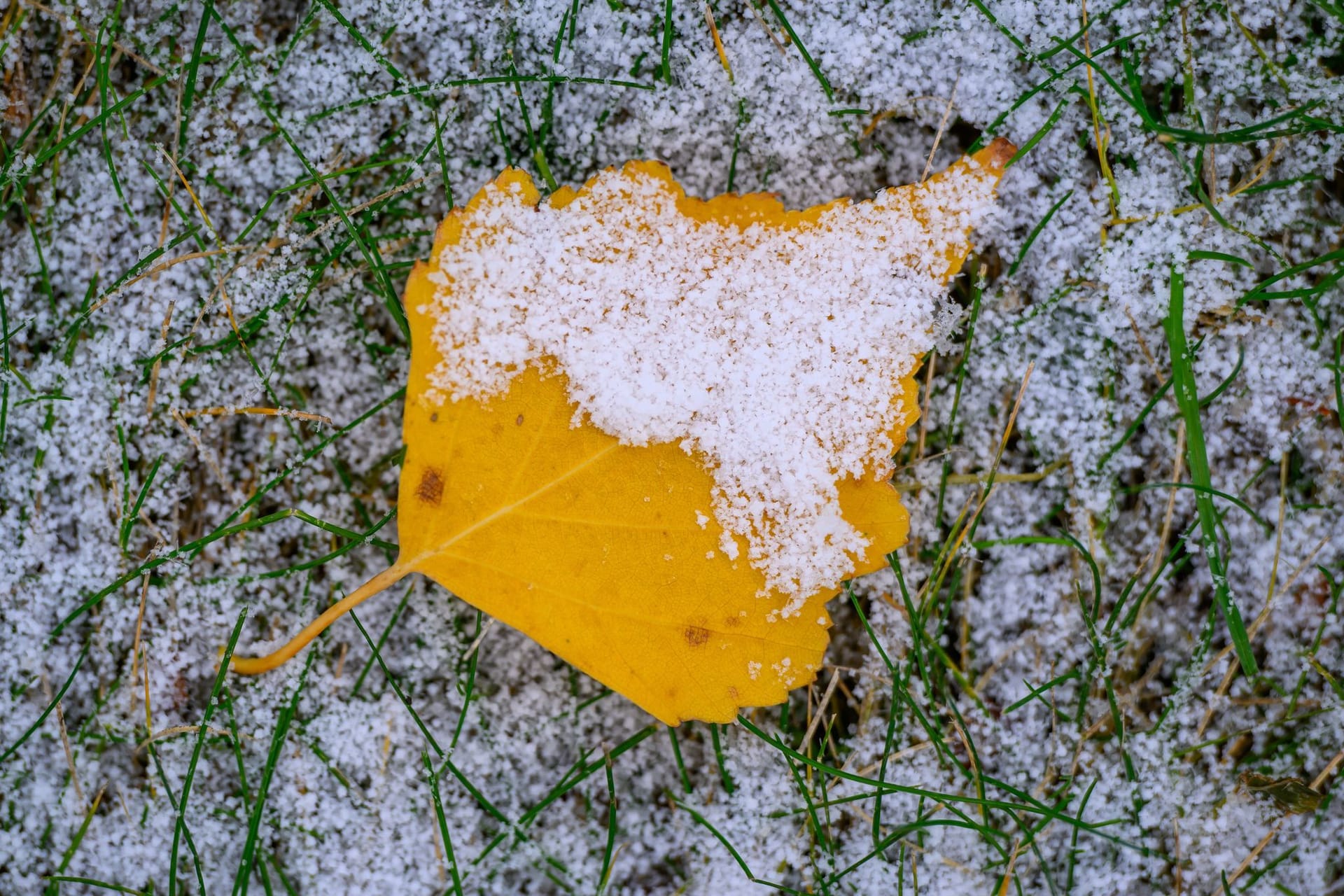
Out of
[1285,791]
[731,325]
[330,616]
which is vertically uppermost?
[731,325]

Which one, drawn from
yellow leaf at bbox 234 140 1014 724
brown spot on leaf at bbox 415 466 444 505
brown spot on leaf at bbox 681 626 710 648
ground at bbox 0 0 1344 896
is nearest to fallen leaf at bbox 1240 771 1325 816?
ground at bbox 0 0 1344 896

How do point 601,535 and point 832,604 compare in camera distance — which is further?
point 832,604

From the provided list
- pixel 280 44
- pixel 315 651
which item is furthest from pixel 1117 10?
pixel 315 651

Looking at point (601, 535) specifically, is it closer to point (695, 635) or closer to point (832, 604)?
point (695, 635)

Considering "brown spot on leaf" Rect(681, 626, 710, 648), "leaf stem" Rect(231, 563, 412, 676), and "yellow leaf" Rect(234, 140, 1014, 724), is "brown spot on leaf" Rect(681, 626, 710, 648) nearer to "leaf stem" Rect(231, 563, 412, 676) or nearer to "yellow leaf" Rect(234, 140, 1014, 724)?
"yellow leaf" Rect(234, 140, 1014, 724)

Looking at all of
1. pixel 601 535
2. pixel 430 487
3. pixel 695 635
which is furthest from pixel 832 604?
pixel 430 487

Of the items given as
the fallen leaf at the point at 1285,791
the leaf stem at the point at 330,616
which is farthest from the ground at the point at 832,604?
the leaf stem at the point at 330,616
